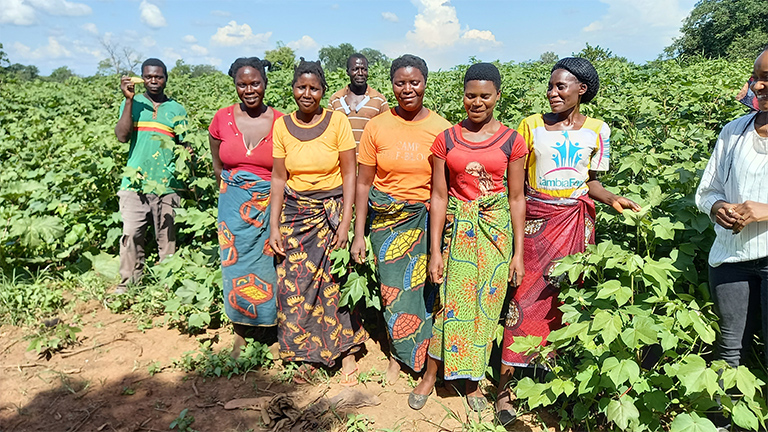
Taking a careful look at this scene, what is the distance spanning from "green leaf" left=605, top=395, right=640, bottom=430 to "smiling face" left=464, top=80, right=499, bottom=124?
1438mm

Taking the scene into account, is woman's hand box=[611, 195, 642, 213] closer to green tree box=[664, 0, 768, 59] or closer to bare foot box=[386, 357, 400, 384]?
bare foot box=[386, 357, 400, 384]

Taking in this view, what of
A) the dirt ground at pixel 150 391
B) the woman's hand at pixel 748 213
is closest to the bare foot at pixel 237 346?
the dirt ground at pixel 150 391

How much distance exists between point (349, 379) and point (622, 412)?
1.68 metres

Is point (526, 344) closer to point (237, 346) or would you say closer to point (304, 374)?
point (304, 374)

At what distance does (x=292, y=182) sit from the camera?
2953 millimetres

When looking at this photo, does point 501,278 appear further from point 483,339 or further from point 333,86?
point 333,86

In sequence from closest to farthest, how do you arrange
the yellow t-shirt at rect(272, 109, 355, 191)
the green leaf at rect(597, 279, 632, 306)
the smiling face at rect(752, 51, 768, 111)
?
the smiling face at rect(752, 51, 768, 111) → the green leaf at rect(597, 279, 632, 306) → the yellow t-shirt at rect(272, 109, 355, 191)

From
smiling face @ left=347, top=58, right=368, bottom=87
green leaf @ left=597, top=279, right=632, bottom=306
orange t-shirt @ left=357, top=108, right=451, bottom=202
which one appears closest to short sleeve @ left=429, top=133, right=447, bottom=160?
orange t-shirt @ left=357, top=108, right=451, bottom=202

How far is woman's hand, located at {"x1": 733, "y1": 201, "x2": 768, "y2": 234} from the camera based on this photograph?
197 centimetres

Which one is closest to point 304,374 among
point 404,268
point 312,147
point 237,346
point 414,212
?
point 237,346

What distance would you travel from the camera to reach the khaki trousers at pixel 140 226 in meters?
4.10

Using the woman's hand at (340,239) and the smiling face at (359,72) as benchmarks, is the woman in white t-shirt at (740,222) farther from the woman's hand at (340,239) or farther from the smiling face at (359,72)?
the smiling face at (359,72)

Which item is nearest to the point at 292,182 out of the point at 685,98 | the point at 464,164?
the point at 464,164

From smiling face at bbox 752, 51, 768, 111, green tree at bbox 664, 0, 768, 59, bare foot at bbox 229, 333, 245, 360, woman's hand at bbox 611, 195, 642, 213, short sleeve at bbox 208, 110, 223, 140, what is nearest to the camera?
smiling face at bbox 752, 51, 768, 111
